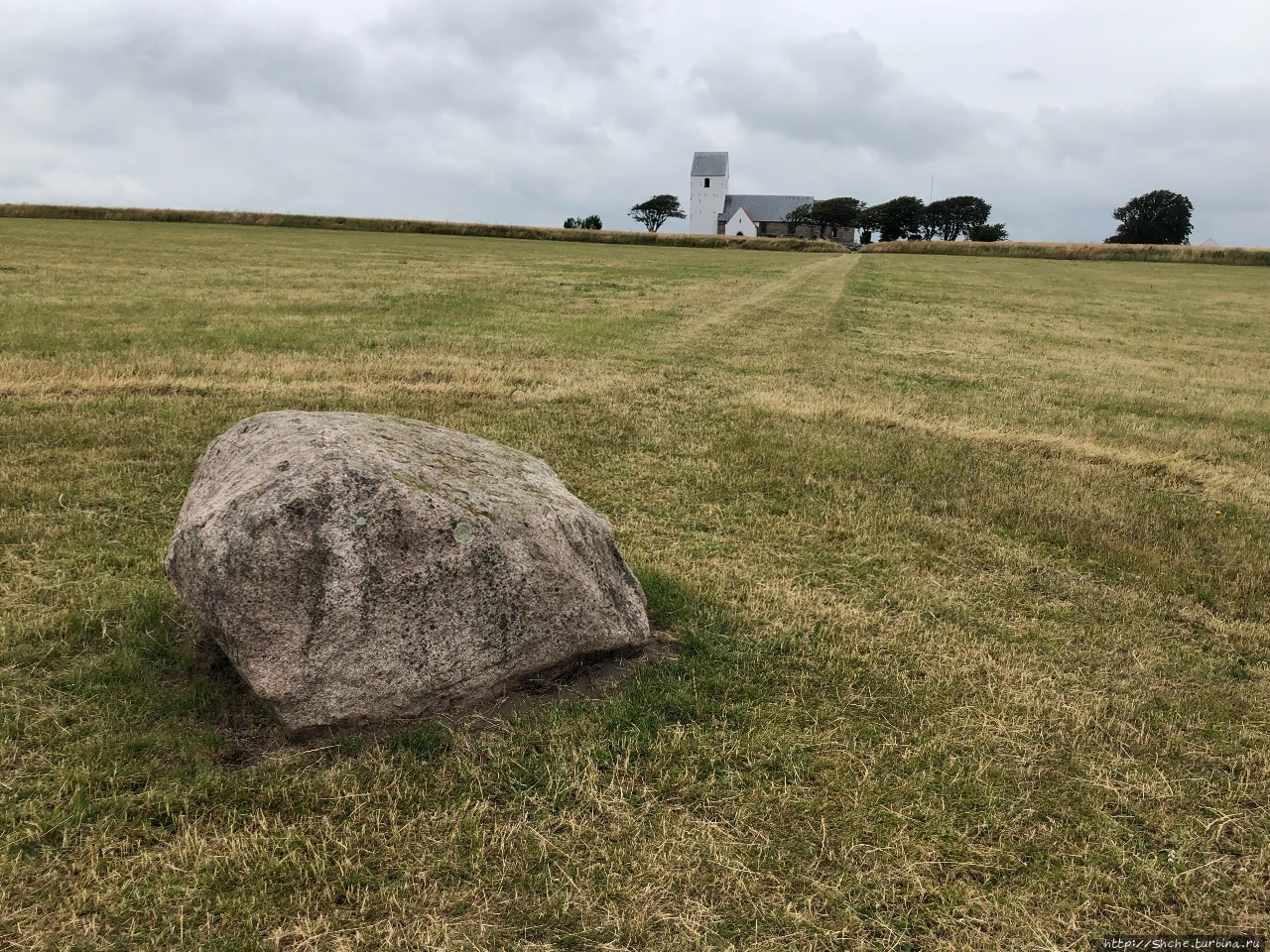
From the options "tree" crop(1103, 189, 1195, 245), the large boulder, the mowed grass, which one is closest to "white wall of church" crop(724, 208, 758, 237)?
"tree" crop(1103, 189, 1195, 245)

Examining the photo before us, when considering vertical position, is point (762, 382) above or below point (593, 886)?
above

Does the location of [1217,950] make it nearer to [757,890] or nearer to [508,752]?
[757,890]

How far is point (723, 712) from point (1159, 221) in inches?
5399

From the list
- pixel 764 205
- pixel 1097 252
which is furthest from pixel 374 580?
pixel 764 205

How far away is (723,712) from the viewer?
465cm

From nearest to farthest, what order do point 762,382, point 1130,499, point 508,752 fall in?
point 508,752 < point 1130,499 < point 762,382

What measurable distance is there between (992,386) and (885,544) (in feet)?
30.9

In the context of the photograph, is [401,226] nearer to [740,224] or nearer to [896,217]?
[740,224]

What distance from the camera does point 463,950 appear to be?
3080 millimetres

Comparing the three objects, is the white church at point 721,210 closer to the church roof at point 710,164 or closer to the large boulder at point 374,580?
the church roof at point 710,164

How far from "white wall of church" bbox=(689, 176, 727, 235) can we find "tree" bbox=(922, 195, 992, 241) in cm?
3603

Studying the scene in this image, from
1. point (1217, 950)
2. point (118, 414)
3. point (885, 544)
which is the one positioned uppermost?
point (118, 414)

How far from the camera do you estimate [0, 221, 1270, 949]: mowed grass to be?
3348 millimetres

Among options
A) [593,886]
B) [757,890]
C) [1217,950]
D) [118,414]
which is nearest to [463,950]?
[593,886]
